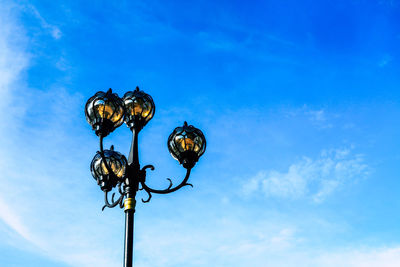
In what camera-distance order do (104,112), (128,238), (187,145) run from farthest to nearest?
1. (187,145)
2. (104,112)
3. (128,238)

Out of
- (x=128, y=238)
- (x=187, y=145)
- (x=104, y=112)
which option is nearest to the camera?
Result: (x=128, y=238)

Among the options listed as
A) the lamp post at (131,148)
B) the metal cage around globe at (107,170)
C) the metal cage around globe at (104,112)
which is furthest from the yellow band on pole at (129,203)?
the metal cage around globe at (104,112)

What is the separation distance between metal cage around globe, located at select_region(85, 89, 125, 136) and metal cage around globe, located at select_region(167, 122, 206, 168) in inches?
43.1

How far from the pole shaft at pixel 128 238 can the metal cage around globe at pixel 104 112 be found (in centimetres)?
143

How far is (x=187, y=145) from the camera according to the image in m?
8.34

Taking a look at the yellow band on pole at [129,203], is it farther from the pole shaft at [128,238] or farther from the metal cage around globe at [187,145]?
the metal cage around globe at [187,145]

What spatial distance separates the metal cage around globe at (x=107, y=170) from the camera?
820cm

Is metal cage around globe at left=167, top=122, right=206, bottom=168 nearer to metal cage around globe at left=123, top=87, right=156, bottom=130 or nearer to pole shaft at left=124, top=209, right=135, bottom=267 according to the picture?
metal cage around globe at left=123, top=87, right=156, bottom=130

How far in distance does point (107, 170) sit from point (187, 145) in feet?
4.95

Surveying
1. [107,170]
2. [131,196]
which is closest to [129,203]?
[131,196]

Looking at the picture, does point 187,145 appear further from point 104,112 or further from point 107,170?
point 104,112

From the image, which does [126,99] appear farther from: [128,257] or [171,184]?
[128,257]

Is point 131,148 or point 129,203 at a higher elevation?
point 131,148

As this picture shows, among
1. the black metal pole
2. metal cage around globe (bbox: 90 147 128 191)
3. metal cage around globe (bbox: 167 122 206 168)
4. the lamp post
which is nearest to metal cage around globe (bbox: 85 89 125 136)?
the lamp post
